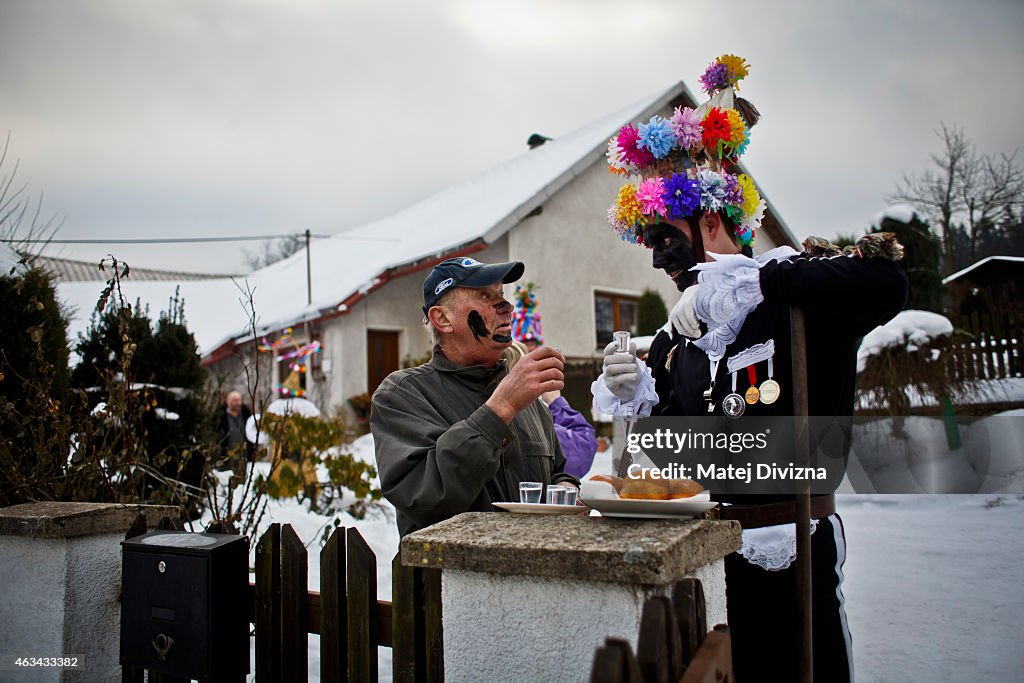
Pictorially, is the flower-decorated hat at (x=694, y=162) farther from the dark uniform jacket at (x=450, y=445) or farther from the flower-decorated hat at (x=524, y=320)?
the flower-decorated hat at (x=524, y=320)

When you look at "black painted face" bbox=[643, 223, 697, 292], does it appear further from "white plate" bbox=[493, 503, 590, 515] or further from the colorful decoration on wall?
the colorful decoration on wall

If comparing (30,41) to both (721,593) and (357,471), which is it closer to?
(357,471)

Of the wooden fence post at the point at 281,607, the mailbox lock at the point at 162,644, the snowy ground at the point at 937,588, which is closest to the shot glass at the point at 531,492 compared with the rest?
the wooden fence post at the point at 281,607

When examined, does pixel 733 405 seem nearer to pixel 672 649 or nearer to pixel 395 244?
pixel 672 649

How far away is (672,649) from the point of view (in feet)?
4.55

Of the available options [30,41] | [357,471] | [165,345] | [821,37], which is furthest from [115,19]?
[821,37]

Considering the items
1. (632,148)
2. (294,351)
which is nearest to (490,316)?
(632,148)

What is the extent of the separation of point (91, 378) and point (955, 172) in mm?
6975

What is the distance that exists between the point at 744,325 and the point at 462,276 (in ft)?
3.13

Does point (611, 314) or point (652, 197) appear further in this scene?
point (611, 314)

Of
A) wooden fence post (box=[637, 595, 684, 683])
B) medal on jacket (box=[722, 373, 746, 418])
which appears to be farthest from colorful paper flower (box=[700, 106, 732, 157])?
wooden fence post (box=[637, 595, 684, 683])

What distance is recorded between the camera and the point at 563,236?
14.0m

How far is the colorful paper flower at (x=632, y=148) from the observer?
2633 mm

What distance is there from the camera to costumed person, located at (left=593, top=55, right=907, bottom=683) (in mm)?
2021
